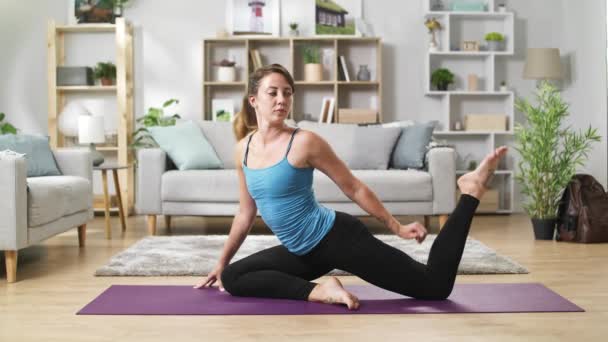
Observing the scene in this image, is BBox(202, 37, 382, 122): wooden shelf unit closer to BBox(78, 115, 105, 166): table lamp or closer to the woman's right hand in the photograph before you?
BBox(78, 115, 105, 166): table lamp

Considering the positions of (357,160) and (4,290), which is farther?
(357,160)

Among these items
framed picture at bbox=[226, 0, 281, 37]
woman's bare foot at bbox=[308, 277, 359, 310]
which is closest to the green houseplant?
framed picture at bbox=[226, 0, 281, 37]

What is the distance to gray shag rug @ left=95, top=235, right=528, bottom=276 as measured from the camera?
3.64 metres

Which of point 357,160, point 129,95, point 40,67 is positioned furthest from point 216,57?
→ point 357,160

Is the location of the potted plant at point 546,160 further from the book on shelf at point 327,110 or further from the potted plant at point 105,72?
the potted plant at point 105,72

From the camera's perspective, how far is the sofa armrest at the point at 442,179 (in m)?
5.08

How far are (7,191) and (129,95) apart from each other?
345 cm

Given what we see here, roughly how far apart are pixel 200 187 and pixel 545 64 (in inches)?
129

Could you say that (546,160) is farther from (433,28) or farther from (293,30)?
(293,30)

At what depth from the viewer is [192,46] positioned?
22.9 feet

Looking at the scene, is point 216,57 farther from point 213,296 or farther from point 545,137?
point 213,296

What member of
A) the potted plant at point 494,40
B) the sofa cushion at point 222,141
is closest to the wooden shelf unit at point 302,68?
the potted plant at point 494,40

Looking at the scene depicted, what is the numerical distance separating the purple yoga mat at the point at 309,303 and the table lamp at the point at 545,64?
3.74 m

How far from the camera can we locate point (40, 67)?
22.5 ft
